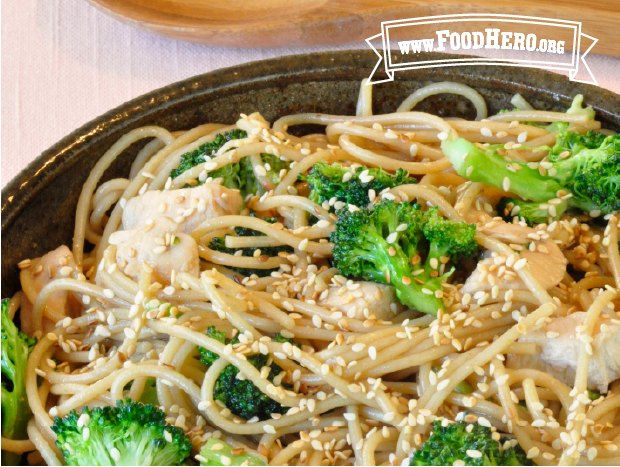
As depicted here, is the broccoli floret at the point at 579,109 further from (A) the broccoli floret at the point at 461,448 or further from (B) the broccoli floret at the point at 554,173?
(A) the broccoli floret at the point at 461,448

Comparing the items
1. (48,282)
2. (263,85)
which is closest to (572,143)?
(263,85)

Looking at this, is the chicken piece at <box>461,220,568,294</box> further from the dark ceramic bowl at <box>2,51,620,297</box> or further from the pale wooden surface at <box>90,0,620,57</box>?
the pale wooden surface at <box>90,0,620,57</box>

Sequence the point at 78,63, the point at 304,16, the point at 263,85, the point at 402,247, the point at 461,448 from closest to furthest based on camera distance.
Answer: the point at 461,448, the point at 402,247, the point at 263,85, the point at 304,16, the point at 78,63

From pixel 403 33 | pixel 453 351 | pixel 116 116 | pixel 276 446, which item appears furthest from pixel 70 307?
pixel 403 33

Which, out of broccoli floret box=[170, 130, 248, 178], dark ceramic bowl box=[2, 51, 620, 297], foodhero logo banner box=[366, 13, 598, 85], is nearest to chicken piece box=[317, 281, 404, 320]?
broccoli floret box=[170, 130, 248, 178]

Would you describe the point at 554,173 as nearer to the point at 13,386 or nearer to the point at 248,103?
the point at 248,103

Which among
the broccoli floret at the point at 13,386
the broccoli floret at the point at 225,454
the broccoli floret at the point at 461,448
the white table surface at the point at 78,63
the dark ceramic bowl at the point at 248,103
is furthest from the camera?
the white table surface at the point at 78,63

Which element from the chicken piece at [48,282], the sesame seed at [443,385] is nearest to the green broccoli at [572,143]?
the sesame seed at [443,385]
